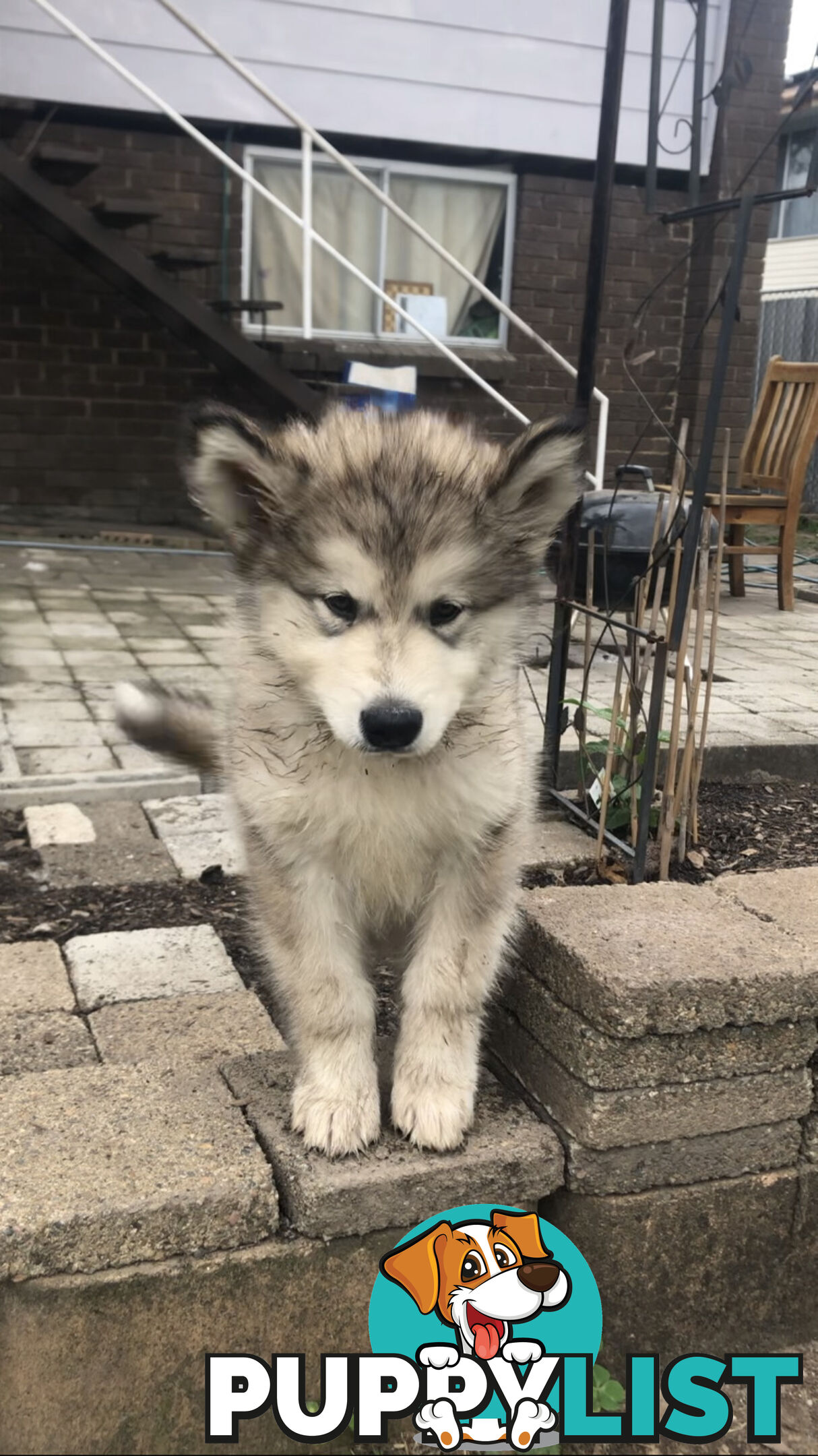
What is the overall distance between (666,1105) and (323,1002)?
0.64 m

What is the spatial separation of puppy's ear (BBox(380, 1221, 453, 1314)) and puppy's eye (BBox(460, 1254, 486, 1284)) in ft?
0.14

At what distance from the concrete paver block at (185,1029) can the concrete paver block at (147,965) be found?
123mm

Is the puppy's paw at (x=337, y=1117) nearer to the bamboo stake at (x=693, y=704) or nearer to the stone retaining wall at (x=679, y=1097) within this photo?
the stone retaining wall at (x=679, y=1097)

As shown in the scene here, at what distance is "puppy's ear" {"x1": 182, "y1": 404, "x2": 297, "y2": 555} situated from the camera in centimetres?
188

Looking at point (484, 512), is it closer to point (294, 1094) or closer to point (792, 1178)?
point (294, 1094)

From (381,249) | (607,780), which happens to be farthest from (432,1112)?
(381,249)

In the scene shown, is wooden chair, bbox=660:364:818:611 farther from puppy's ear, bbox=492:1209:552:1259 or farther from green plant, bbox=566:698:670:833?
puppy's ear, bbox=492:1209:552:1259

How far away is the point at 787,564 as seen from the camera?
8.66m

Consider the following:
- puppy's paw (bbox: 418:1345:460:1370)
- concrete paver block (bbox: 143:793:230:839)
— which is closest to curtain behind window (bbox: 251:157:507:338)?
concrete paver block (bbox: 143:793:230:839)

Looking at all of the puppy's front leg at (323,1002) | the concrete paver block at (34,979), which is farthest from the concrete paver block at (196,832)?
the puppy's front leg at (323,1002)

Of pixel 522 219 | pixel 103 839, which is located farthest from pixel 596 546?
pixel 522 219

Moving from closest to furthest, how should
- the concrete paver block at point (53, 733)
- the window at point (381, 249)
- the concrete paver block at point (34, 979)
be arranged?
the concrete paver block at point (34, 979) → the concrete paver block at point (53, 733) → the window at point (381, 249)

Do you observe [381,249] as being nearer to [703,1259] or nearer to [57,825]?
[57,825]

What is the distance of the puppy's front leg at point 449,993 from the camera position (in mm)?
2090
